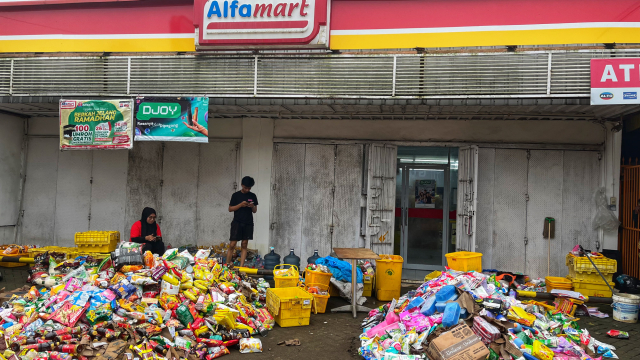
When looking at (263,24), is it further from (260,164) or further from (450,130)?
(450,130)

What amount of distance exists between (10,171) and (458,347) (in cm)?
1099

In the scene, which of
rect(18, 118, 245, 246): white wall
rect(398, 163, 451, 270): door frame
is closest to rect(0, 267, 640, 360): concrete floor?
rect(398, 163, 451, 270): door frame

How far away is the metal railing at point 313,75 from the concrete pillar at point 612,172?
222 centimetres

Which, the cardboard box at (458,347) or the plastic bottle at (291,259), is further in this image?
the plastic bottle at (291,259)

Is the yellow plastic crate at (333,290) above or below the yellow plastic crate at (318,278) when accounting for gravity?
below

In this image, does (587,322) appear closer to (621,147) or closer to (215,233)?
(621,147)

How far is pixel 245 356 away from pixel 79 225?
7.41 meters

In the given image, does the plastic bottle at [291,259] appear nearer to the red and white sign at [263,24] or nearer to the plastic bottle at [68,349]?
the red and white sign at [263,24]

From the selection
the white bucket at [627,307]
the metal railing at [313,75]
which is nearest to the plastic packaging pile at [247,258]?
the metal railing at [313,75]

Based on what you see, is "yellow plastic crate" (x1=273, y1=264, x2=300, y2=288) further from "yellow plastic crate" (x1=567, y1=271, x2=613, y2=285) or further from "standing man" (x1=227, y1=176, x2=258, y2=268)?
"yellow plastic crate" (x1=567, y1=271, x2=613, y2=285)

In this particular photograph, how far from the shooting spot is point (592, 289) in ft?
28.2

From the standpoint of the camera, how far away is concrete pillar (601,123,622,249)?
945cm

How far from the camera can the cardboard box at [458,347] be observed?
5.13m

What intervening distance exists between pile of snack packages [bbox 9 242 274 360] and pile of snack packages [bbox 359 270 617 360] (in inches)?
71.1
